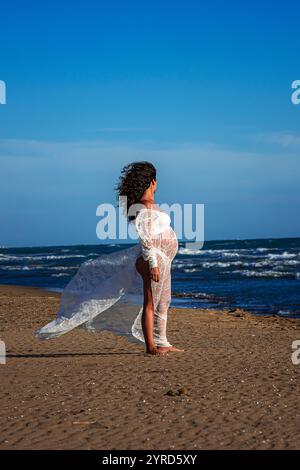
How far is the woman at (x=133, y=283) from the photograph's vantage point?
8688 mm

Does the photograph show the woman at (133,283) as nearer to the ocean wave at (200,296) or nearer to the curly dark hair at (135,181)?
the curly dark hair at (135,181)

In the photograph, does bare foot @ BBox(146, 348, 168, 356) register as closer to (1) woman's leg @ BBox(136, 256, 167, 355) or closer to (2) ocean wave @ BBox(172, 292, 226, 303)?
(1) woman's leg @ BBox(136, 256, 167, 355)

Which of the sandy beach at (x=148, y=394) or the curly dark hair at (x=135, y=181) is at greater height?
the curly dark hair at (x=135, y=181)

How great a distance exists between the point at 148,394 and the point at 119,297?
7.76ft

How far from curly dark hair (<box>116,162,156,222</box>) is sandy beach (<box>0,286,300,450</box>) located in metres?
1.93

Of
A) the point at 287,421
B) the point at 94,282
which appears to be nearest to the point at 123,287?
the point at 94,282

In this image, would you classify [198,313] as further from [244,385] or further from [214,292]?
[244,385]

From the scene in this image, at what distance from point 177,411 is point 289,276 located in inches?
983

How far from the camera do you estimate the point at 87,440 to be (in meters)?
5.33

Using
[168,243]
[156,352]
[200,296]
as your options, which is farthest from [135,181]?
[200,296]

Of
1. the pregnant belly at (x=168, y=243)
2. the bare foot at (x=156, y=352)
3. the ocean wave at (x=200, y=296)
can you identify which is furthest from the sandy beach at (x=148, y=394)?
the ocean wave at (x=200, y=296)

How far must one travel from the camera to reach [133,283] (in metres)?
8.98

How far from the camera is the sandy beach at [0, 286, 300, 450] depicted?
538 centimetres

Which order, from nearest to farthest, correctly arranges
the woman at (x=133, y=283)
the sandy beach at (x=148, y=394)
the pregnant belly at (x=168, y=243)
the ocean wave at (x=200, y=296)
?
the sandy beach at (x=148, y=394) < the woman at (x=133, y=283) < the pregnant belly at (x=168, y=243) < the ocean wave at (x=200, y=296)
